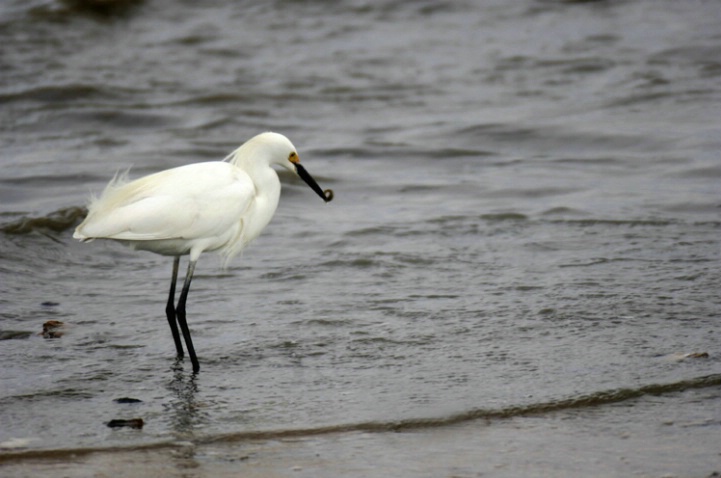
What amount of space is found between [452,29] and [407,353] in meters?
11.5

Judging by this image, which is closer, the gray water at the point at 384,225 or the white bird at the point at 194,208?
the gray water at the point at 384,225

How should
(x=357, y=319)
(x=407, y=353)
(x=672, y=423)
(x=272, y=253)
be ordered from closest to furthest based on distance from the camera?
(x=672, y=423), (x=407, y=353), (x=357, y=319), (x=272, y=253)

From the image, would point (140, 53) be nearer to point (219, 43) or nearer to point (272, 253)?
point (219, 43)

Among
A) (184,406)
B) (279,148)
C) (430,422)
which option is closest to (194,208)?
(279,148)

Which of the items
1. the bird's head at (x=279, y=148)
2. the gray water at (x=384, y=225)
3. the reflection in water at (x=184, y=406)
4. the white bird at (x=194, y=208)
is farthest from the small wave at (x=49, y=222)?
the reflection in water at (x=184, y=406)

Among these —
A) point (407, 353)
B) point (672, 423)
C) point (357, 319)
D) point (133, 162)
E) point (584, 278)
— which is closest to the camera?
point (672, 423)

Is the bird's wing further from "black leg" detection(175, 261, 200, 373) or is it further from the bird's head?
"black leg" detection(175, 261, 200, 373)

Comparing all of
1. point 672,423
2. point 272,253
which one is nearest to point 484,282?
point 272,253

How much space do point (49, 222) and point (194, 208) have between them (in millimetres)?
3206

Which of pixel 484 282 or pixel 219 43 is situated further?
pixel 219 43

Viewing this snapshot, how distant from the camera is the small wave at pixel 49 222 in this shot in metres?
7.60

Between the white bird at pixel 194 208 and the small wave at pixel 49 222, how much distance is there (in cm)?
253

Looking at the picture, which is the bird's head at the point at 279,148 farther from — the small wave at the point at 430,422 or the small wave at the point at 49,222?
the small wave at the point at 49,222

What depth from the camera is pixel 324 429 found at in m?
4.06
